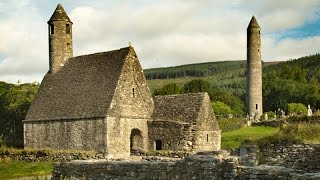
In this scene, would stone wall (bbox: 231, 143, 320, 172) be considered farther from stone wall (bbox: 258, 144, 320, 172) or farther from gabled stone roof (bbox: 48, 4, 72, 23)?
gabled stone roof (bbox: 48, 4, 72, 23)

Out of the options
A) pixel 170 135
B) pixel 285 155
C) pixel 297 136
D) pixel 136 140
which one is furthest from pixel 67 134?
pixel 285 155

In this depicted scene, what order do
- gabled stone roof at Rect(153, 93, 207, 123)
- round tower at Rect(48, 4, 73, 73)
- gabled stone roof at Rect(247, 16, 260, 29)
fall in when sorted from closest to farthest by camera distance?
gabled stone roof at Rect(153, 93, 207, 123)
round tower at Rect(48, 4, 73, 73)
gabled stone roof at Rect(247, 16, 260, 29)

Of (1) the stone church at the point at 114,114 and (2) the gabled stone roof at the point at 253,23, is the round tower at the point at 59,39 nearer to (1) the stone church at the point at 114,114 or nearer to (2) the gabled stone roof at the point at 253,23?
(1) the stone church at the point at 114,114

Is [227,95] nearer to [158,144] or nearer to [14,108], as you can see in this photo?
[14,108]

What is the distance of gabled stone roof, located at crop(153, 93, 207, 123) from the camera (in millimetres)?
34781

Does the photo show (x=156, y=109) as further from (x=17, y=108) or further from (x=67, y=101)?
(x=17, y=108)

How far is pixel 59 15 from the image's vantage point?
137ft

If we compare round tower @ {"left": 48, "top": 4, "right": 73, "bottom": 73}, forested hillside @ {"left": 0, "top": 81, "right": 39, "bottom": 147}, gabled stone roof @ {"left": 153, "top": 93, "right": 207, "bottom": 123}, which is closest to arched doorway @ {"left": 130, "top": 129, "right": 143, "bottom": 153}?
gabled stone roof @ {"left": 153, "top": 93, "right": 207, "bottom": 123}

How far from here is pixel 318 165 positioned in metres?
18.2

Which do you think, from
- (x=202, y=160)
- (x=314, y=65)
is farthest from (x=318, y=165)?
(x=314, y=65)

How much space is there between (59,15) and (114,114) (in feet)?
40.3

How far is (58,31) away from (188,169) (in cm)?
2959

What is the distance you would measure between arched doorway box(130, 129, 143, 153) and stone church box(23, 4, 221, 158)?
72 mm

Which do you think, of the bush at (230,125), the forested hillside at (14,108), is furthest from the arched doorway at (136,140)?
the forested hillside at (14,108)
